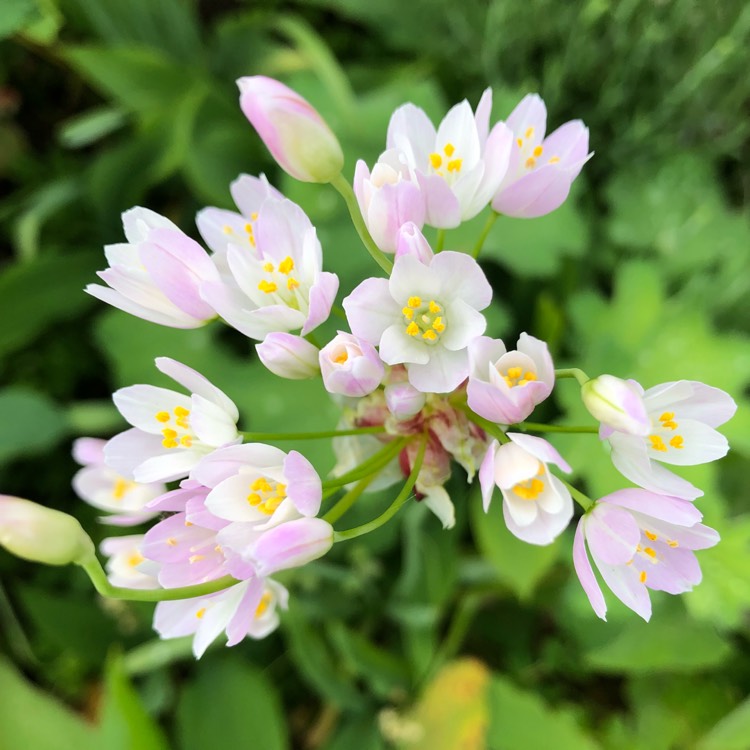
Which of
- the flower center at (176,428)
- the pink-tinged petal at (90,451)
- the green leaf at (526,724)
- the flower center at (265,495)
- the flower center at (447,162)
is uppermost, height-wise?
the flower center at (447,162)

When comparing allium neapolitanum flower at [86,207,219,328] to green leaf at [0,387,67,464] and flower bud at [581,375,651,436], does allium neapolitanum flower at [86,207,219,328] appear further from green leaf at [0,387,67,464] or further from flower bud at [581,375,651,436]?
green leaf at [0,387,67,464]

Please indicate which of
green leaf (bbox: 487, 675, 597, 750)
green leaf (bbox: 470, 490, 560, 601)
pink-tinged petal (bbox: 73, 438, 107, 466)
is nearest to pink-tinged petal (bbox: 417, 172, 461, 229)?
pink-tinged petal (bbox: 73, 438, 107, 466)

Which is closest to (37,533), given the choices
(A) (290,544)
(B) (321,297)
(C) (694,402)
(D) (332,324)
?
(A) (290,544)

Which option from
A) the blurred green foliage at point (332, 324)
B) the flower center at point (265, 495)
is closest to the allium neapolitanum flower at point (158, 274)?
the flower center at point (265, 495)

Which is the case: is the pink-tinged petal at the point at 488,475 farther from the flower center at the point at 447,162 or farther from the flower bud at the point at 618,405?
the flower center at the point at 447,162

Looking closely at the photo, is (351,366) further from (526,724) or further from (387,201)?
(526,724)

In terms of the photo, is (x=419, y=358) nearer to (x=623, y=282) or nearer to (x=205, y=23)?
(x=623, y=282)
